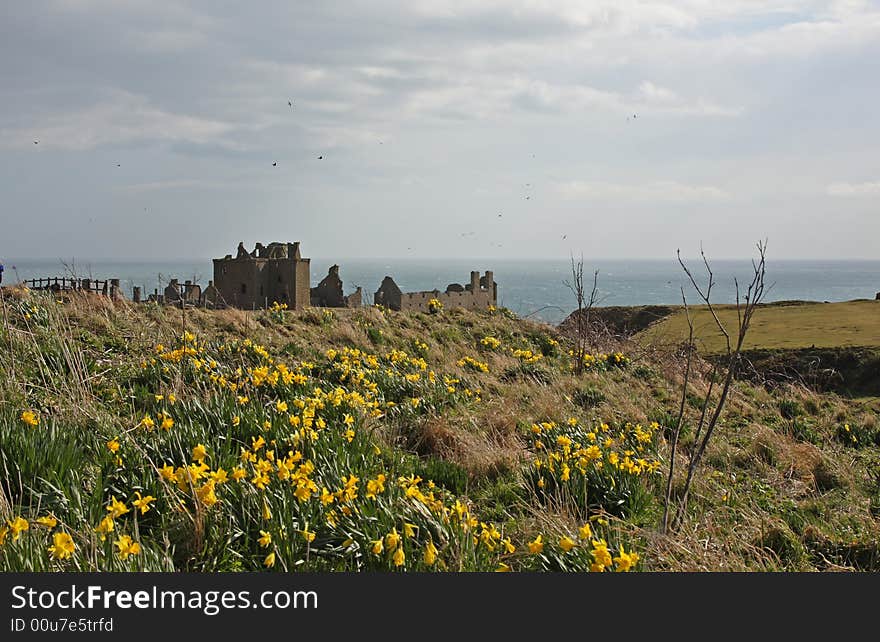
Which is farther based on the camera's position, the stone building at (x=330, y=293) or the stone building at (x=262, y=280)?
the stone building at (x=330, y=293)

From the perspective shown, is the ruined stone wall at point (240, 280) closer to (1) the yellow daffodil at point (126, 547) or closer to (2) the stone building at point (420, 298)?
(2) the stone building at point (420, 298)

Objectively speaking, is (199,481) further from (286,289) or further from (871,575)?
(286,289)

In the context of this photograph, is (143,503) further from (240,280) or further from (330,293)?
(330,293)

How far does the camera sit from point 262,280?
27734mm

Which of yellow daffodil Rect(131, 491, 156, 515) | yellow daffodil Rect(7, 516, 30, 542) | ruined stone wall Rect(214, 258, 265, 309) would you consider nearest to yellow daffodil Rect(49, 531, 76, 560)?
yellow daffodil Rect(7, 516, 30, 542)

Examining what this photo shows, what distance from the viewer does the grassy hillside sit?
3582mm

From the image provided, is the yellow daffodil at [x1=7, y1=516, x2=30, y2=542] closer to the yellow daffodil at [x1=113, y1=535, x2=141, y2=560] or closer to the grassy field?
the yellow daffodil at [x1=113, y1=535, x2=141, y2=560]

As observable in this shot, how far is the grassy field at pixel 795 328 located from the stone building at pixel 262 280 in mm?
13226

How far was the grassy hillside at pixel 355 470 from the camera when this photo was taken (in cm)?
358

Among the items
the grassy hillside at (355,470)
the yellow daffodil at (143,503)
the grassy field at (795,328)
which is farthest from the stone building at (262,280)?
the yellow daffodil at (143,503)

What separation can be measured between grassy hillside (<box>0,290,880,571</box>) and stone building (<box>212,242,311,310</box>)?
1680 cm

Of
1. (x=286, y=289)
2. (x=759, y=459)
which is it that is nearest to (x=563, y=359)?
(x=759, y=459)

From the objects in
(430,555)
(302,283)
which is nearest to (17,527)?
(430,555)

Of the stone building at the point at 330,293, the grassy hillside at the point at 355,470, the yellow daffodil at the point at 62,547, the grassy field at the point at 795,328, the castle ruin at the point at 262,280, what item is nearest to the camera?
the yellow daffodil at the point at 62,547
